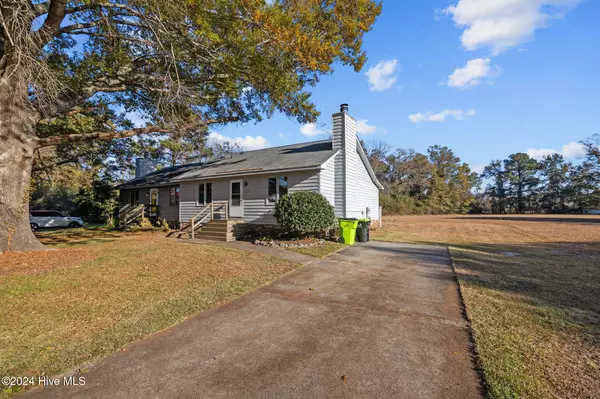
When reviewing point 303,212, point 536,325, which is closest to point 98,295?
point 303,212

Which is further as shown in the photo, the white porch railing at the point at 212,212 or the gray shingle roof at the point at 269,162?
the white porch railing at the point at 212,212

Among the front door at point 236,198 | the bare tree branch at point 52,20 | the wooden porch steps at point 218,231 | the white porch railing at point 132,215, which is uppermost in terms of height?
the bare tree branch at point 52,20

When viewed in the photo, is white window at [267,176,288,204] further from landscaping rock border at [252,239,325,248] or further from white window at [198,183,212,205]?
white window at [198,183,212,205]

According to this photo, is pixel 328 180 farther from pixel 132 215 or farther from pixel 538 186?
pixel 538 186

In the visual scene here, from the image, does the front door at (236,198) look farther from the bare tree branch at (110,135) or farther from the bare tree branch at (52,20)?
the bare tree branch at (52,20)

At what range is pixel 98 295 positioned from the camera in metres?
4.95

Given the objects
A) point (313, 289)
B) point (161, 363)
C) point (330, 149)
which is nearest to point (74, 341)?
point (161, 363)

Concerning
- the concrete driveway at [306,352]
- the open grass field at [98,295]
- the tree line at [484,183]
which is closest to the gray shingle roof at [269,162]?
the open grass field at [98,295]

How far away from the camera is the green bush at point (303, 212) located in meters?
10.4

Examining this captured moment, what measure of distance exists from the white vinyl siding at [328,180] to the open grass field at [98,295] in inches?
188

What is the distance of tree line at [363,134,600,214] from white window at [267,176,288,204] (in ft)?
96.2

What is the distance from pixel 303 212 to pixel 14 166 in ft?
30.0

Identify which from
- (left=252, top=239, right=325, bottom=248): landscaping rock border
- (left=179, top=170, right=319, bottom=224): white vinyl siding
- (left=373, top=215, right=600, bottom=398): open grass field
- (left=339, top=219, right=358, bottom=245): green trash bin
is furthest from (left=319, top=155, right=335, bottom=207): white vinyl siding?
(left=373, top=215, right=600, bottom=398): open grass field

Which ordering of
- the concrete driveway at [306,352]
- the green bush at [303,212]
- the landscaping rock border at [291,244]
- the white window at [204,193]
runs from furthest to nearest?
the white window at [204,193] < the green bush at [303,212] < the landscaping rock border at [291,244] < the concrete driveway at [306,352]
